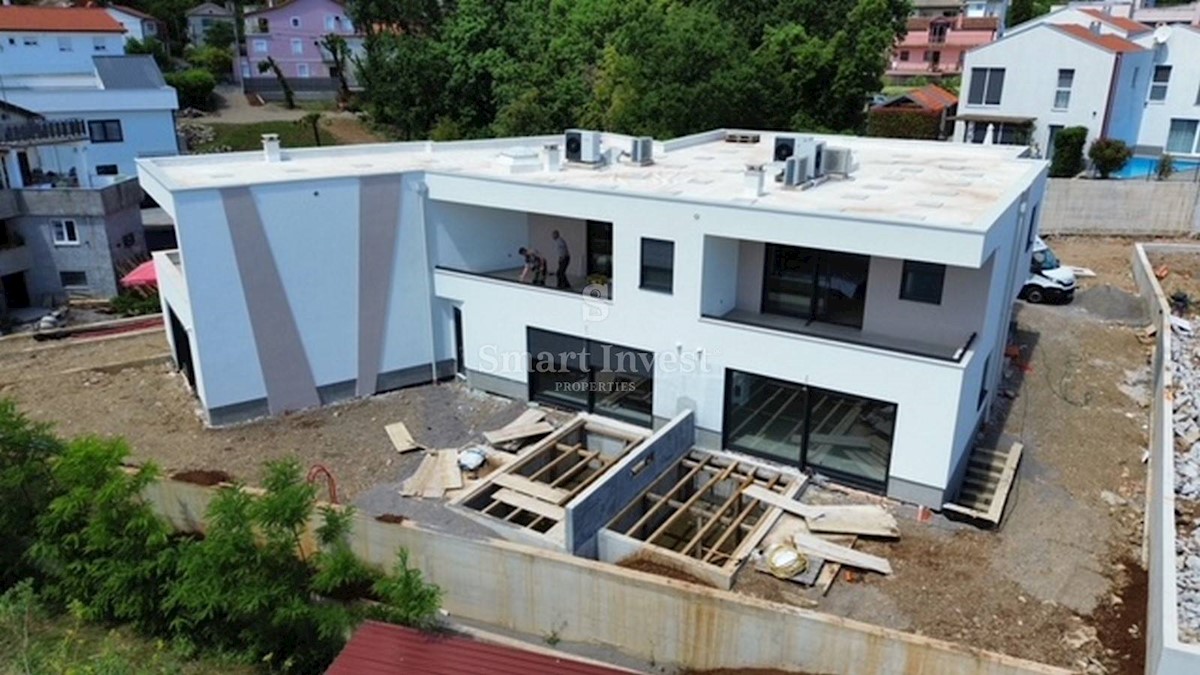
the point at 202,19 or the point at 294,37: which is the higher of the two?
the point at 202,19

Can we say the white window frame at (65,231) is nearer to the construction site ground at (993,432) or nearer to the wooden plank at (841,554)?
the construction site ground at (993,432)

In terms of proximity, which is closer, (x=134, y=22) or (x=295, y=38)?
(x=134, y=22)

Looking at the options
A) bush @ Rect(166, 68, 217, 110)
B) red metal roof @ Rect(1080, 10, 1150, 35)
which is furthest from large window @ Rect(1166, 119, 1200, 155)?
bush @ Rect(166, 68, 217, 110)

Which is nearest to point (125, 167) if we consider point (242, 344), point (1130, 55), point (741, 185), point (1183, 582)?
point (242, 344)

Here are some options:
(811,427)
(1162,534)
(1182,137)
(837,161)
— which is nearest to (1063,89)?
(1182,137)

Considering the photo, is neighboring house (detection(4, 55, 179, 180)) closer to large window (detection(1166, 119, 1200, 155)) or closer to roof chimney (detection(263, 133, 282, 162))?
roof chimney (detection(263, 133, 282, 162))

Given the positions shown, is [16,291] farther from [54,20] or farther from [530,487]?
[530,487]
